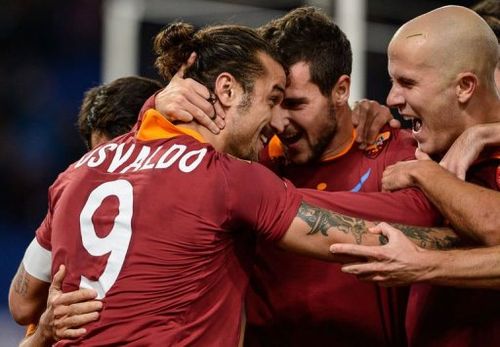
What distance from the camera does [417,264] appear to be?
9.99ft

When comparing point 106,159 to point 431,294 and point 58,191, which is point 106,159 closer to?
point 58,191

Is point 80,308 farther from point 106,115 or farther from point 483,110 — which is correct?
point 483,110

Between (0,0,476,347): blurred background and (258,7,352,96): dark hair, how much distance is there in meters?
5.22

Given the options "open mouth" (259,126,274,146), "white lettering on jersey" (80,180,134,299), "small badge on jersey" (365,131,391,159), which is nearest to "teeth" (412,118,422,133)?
"small badge on jersey" (365,131,391,159)

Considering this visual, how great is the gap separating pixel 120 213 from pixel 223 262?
37cm

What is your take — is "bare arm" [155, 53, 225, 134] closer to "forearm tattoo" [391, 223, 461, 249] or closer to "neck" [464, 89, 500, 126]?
"forearm tattoo" [391, 223, 461, 249]

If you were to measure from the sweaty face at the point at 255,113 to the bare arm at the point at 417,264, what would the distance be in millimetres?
543

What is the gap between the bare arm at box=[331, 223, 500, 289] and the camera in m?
3.04

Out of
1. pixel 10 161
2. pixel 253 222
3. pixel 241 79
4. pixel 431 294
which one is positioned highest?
pixel 241 79

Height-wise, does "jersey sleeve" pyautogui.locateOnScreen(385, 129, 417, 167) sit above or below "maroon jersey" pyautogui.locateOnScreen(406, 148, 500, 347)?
above

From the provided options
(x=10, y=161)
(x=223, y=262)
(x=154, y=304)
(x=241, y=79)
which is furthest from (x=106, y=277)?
(x=10, y=161)

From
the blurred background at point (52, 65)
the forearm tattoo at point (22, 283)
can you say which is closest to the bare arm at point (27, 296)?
the forearm tattoo at point (22, 283)

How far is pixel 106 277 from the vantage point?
302cm

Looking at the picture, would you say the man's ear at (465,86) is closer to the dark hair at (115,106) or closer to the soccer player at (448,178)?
the soccer player at (448,178)
